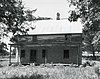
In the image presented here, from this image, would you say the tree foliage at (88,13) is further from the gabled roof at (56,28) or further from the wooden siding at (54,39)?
the gabled roof at (56,28)

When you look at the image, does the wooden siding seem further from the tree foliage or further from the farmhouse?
the tree foliage

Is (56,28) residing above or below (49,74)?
above

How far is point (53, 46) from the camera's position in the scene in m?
32.5

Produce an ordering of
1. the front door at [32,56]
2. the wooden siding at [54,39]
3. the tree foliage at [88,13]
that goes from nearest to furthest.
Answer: the tree foliage at [88,13]
the wooden siding at [54,39]
the front door at [32,56]

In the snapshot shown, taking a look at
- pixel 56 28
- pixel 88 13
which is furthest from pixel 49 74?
pixel 56 28

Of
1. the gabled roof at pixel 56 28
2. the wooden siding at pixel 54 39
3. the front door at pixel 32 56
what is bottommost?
the front door at pixel 32 56

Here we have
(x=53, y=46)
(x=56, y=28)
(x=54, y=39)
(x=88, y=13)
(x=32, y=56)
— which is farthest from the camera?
(x=56, y=28)

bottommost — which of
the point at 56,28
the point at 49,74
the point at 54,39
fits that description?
the point at 49,74

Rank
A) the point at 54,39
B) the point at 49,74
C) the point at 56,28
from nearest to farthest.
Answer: the point at 49,74 → the point at 54,39 → the point at 56,28

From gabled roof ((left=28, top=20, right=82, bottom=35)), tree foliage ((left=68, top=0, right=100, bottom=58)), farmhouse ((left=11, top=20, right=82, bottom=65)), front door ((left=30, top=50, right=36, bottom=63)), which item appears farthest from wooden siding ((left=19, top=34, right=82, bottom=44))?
tree foliage ((left=68, top=0, right=100, bottom=58))

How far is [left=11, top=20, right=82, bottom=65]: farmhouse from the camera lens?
31.9 m

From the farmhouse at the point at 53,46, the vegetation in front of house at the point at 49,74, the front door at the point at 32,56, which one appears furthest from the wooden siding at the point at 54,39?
the vegetation in front of house at the point at 49,74

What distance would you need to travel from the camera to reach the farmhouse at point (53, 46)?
105 feet

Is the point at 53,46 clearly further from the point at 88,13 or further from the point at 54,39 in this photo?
the point at 88,13
